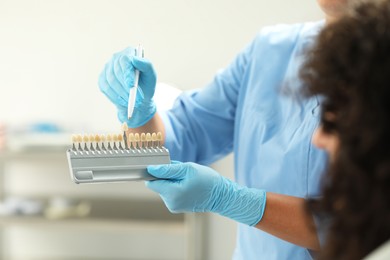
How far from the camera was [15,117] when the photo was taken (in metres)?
3.24

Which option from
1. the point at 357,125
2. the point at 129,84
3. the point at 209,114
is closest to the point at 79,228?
the point at 209,114

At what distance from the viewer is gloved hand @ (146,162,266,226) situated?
3.55 ft

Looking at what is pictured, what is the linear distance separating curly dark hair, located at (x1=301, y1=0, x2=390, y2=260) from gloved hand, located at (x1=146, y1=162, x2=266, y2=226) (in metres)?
0.45

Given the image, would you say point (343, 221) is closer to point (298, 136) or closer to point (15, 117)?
point (298, 136)

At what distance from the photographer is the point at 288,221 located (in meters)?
1.12

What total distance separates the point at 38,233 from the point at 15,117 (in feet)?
2.28

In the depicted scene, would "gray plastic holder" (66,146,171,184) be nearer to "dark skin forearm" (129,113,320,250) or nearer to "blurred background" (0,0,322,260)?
"dark skin forearm" (129,113,320,250)

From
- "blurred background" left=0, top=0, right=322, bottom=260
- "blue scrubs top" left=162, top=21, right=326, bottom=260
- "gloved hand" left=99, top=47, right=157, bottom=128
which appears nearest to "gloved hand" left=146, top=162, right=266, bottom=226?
"blue scrubs top" left=162, top=21, right=326, bottom=260

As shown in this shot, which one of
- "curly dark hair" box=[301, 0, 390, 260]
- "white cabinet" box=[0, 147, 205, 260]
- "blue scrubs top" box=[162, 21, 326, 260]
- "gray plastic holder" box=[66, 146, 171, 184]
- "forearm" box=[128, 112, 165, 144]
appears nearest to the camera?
"curly dark hair" box=[301, 0, 390, 260]

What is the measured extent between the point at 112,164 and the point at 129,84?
0.28 meters

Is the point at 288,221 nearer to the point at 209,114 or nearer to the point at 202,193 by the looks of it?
the point at 202,193

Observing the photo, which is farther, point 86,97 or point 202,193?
point 86,97

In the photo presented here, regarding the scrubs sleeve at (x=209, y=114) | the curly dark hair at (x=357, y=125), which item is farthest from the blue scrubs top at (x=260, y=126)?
the curly dark hair at (x=357, y=125)

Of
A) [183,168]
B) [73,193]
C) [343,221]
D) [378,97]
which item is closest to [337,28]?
[378,97]
